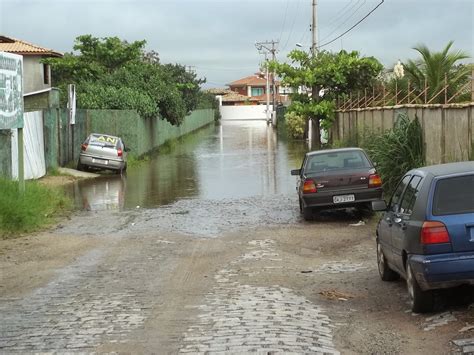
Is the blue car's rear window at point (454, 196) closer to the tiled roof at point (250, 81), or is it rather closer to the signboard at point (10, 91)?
the signboard at point (10, 91)

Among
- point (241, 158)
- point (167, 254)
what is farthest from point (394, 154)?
point (241, 158)

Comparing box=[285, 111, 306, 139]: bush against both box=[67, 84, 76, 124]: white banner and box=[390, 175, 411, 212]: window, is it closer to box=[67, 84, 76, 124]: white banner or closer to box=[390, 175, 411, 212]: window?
box=[67, 84, 76, 124]: white banner

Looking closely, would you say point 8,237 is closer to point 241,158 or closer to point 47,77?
point 241,158

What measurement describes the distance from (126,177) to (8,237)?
49.1 feet

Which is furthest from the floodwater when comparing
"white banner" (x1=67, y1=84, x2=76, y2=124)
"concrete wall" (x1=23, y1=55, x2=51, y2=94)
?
"concrete wall" (x1=23, y1=55, x2=51, y2=94)

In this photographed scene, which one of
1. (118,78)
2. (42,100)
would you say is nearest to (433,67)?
(118,78)

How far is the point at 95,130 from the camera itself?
35531 millimetres

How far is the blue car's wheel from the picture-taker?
7504 millimetres

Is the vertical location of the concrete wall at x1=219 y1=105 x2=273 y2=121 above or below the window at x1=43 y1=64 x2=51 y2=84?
below

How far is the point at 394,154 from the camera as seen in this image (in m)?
18.8

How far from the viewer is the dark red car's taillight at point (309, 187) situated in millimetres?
15969

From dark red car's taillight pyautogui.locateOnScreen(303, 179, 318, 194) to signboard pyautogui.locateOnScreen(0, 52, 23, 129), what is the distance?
6499mm

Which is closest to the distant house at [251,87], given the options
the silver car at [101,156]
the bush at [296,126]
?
the bush at [296,126]

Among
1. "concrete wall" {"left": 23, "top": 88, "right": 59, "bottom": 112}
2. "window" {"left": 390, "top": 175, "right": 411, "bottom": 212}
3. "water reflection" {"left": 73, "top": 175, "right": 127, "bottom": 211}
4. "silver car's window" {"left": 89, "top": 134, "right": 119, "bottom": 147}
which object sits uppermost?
"concrete wall" {"left": 23, "top": 88, "right": 59, "bottom": 112}
